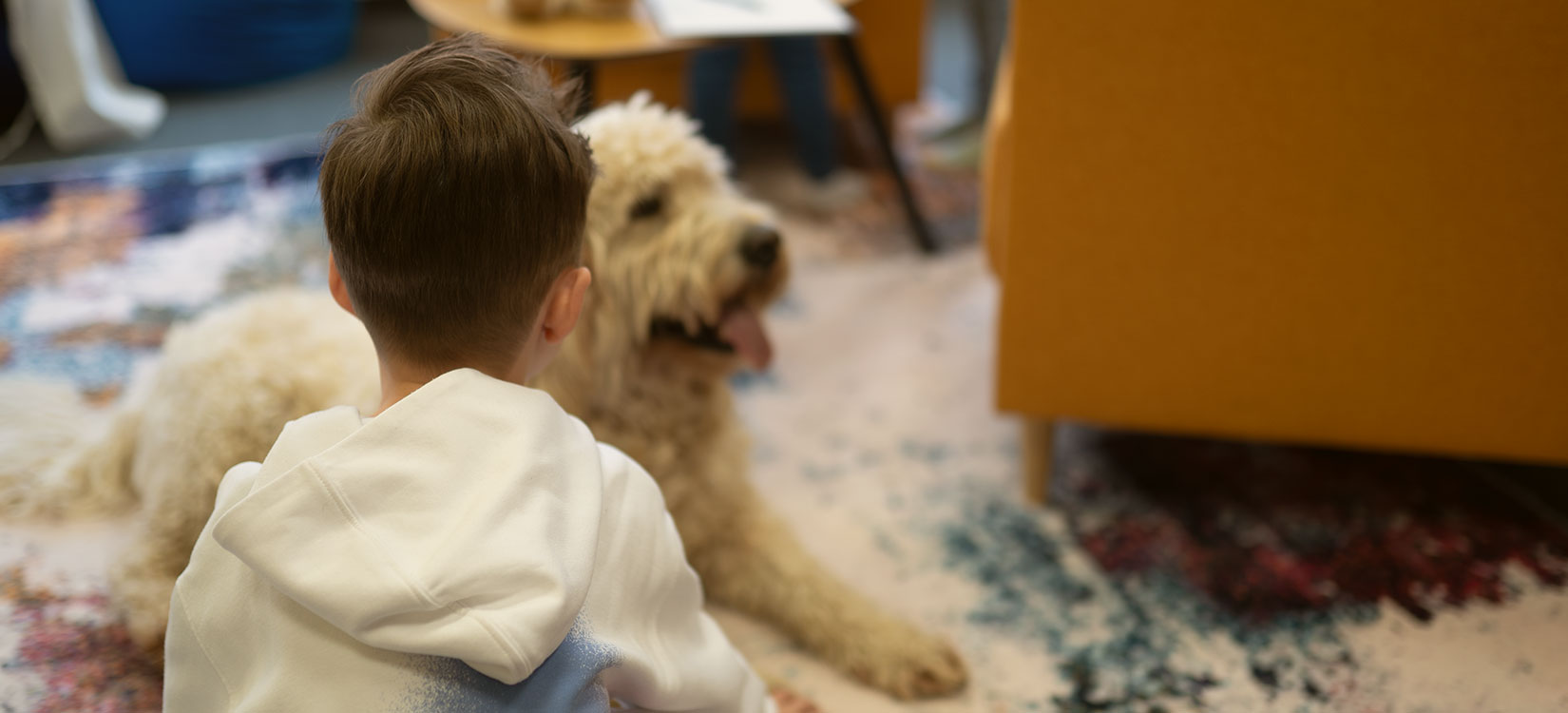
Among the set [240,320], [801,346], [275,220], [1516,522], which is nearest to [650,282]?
[240,320]

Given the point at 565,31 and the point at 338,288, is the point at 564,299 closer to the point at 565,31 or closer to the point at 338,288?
the point at 338,288

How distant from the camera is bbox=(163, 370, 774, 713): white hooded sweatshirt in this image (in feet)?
2.41

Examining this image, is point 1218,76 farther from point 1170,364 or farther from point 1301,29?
point 1170,364

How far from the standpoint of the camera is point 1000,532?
1828 millimetres

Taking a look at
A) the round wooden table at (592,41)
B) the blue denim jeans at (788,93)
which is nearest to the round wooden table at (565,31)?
the round wooden table at (592,41)

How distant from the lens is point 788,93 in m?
3.05

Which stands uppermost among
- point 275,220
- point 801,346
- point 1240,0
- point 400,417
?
point 1240,0

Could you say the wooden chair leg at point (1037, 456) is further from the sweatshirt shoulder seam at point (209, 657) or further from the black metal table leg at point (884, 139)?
the sweatshirt shoulder seam at point (209, 657)

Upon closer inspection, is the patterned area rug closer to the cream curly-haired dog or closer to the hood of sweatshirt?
the cream curly-haired dog

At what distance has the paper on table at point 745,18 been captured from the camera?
228 centimetres

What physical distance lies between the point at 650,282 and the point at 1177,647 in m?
0.91

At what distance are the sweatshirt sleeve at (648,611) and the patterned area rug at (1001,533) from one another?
530mm

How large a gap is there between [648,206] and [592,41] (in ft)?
3.36

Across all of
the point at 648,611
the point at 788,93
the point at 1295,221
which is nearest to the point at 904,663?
the point at 648,611
